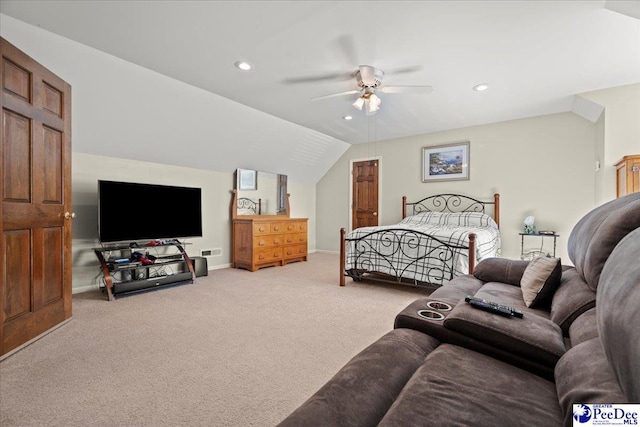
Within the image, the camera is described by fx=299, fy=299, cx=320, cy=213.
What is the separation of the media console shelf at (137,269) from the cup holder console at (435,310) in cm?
345

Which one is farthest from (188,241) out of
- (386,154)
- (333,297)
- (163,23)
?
(386,154)

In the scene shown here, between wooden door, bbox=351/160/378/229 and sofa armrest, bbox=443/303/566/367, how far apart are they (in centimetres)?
525

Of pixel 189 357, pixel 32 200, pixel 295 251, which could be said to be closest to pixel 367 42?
pixel 189 357

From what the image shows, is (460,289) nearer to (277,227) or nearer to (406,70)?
(406,70)

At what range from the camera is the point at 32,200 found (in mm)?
2342


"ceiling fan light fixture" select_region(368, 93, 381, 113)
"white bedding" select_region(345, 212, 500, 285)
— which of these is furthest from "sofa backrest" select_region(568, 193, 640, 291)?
"ceiling fan light fixture" select_region(368, 93, 381, 113)

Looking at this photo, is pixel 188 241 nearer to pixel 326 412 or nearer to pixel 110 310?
pixel 110 310

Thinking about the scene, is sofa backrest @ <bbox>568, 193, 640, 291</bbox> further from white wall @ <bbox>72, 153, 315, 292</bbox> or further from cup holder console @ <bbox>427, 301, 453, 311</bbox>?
white wall @ <bbox>72, 153, 315, 292</bbox>

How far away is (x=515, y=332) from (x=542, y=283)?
84cm

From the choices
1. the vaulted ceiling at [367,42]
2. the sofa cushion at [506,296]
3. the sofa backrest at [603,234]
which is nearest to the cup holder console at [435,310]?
the sofa cushion at [506,296]

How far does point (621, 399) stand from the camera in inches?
26.1

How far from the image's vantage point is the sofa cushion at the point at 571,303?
131 cm

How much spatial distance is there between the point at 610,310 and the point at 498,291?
138 cm

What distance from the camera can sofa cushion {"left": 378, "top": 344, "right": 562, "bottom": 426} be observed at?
765mm
